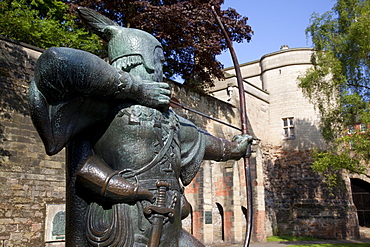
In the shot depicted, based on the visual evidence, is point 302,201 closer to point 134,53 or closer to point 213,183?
point 213,183

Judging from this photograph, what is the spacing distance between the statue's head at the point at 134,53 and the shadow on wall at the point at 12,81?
24.3 ft

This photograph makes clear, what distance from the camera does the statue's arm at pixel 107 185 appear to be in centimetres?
192

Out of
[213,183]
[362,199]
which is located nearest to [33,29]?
[213,183]

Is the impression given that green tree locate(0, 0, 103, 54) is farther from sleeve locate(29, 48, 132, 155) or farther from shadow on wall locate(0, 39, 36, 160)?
sleeve locate(29, 48, 132, 155)

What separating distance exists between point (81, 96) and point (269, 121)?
22138 millimetres

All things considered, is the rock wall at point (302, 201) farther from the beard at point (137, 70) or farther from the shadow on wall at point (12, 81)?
the beard at point (137, 70)

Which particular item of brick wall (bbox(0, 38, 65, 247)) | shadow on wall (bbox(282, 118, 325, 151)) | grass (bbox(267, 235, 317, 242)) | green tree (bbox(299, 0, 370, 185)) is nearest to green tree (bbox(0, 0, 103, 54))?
brick wall (bbox(0, 38, 65, 247))

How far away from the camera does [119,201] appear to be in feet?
6.39

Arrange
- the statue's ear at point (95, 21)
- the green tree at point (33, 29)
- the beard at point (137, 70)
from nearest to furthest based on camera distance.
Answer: the beard at point (137, 70) < the statue's ear at point (95, 21) < the green tree at point (33, 29)

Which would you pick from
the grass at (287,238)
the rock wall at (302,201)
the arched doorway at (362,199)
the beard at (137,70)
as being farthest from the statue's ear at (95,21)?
the arched doorway at (362,199)

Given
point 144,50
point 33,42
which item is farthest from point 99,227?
point 33,42

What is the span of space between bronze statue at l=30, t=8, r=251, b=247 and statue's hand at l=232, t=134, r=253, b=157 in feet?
1.76

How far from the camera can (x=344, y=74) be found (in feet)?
47.2

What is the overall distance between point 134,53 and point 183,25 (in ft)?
38.0
